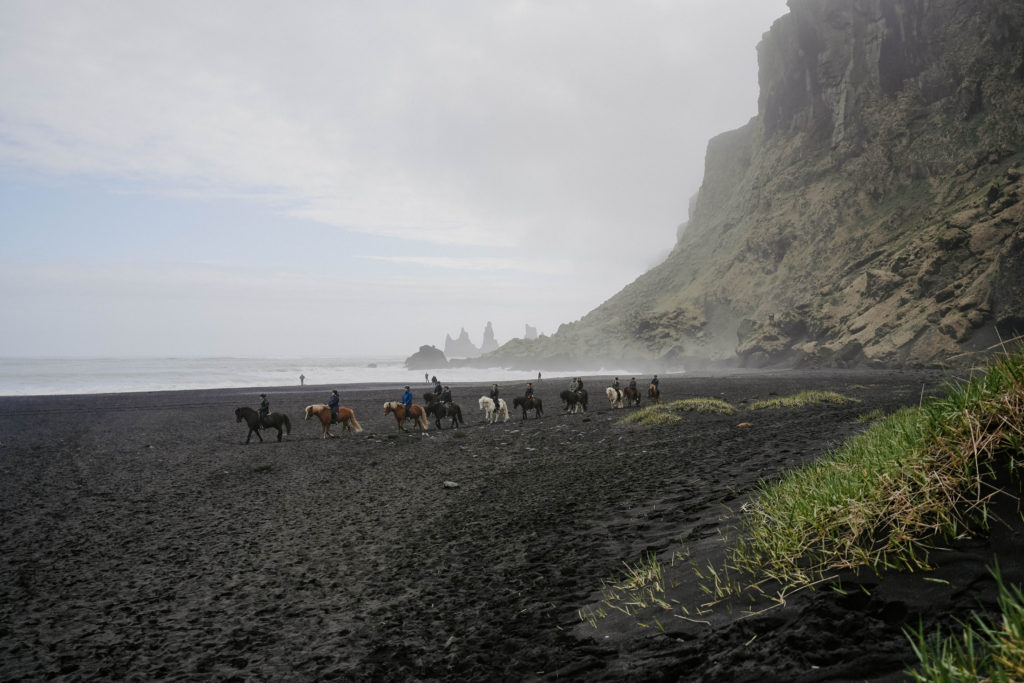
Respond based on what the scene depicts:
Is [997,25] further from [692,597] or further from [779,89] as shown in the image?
[692,597]

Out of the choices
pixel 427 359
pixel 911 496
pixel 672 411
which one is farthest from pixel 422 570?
pixel 427 359

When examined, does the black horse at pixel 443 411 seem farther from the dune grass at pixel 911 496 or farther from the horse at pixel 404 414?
the dune grass at pixel 911 496

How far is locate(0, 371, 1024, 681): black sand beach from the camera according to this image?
372cm

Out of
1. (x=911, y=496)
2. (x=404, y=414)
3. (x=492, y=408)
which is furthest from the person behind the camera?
(x=492, y=408)

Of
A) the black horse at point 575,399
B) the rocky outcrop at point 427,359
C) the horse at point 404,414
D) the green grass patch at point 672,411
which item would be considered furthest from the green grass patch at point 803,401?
the rocky outcrop at point 427,359

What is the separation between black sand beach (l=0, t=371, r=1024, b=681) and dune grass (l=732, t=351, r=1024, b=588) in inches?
9.0

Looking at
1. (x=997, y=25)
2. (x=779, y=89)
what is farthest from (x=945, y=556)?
(x=779, y=89)

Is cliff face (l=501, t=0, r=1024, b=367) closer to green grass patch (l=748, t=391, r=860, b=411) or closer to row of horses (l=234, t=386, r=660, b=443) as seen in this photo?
green grass patch (l=748, t=391, r=860, b=411)

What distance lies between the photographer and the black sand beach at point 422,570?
372cm

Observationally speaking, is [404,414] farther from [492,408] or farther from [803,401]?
[803,401]

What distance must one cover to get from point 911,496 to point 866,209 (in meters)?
82.7

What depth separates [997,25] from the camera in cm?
5659

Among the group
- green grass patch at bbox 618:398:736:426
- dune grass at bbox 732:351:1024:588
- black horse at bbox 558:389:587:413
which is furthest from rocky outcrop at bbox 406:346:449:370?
dune grass at bbox 732:351:1024:588

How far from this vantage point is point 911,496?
4.09m
